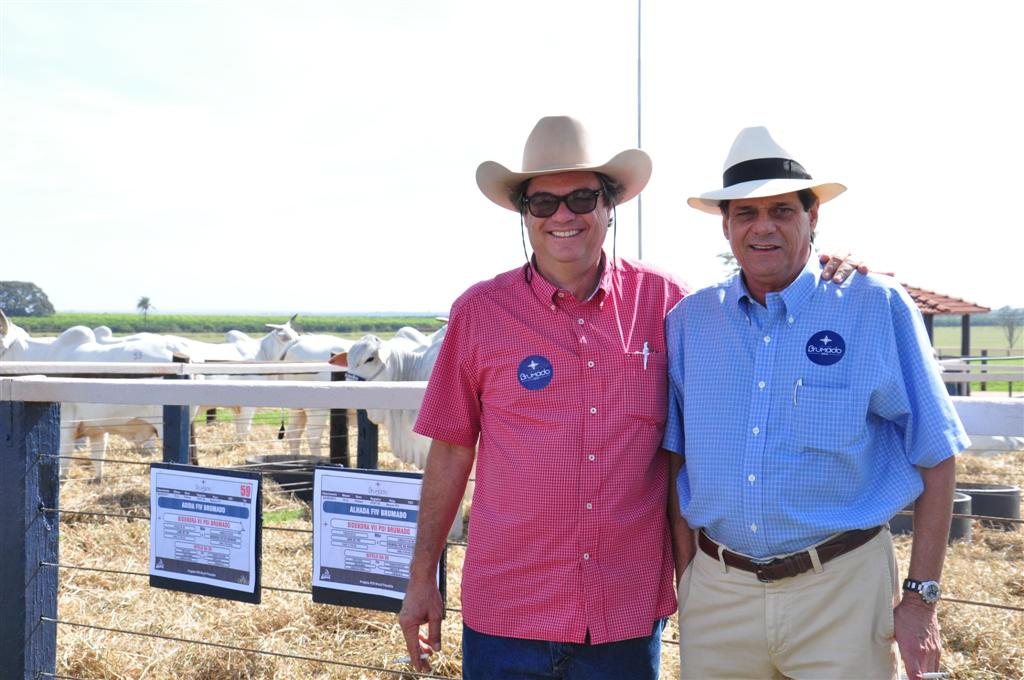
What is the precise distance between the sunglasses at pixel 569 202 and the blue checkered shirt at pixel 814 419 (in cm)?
56

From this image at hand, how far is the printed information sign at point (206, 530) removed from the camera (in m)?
3.42

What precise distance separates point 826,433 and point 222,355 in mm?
15284

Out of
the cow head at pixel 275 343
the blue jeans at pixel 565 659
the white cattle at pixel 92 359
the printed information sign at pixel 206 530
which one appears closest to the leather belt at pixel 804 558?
the blue jeans at pixel 565 659

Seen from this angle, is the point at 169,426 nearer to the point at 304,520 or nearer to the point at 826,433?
the point at 304,520

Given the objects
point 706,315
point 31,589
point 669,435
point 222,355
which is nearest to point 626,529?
Answer: point 669,435

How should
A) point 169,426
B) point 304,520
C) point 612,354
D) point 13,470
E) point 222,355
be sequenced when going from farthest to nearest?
point 222,355 < point 304,520 < point 169,426 < point 13,470 < point 612,354

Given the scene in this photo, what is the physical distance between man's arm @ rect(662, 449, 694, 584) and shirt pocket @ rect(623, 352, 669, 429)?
14 centimetres

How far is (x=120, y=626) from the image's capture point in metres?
5.31

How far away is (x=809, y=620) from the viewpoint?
2479 mm

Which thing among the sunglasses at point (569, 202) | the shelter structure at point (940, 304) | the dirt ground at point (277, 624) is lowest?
the dirt ground at point (277, 624)

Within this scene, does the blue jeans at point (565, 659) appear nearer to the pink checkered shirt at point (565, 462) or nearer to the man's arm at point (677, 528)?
the pink checkered shirt at point (565, 462)

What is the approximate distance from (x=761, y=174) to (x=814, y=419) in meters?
0.77

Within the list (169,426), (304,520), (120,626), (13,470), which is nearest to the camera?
(13,470)

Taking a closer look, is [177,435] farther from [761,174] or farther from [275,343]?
[275,343]
